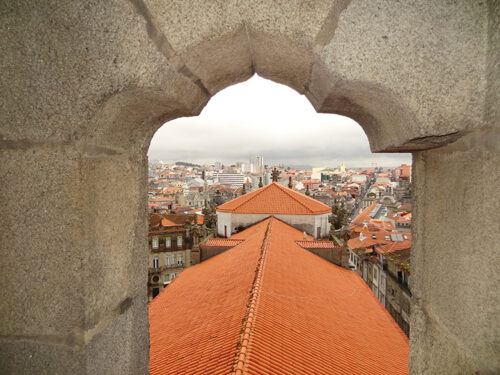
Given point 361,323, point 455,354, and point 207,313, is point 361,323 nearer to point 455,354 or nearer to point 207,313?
point 207,313

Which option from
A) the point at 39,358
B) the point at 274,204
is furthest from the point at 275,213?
the point at 39,358

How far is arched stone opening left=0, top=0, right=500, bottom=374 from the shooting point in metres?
1.19

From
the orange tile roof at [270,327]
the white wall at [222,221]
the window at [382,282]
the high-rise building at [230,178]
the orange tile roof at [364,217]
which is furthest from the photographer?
the high-rise building at [230,178]

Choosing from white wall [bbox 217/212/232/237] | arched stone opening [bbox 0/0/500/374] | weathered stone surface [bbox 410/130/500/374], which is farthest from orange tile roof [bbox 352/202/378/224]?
arched stone opening [bbox 0/0/500/374]

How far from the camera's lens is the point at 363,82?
1.22 meters

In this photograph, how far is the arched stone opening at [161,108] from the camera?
1192 mm

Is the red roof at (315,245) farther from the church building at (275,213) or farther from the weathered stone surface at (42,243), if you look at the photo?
the weathered stone surface at (42,243)

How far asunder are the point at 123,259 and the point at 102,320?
28 cm

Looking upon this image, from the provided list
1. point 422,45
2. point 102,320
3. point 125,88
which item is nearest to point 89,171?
point 125,88

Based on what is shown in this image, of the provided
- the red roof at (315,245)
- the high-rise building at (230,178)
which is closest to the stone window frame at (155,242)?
the red roof at (315,245)

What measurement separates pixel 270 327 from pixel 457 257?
14.0 feet

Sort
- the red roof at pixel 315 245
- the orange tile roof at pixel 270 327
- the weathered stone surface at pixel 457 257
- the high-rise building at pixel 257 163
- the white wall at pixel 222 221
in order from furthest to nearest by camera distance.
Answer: the high-rise building at pixel 257 163
the white wall at pixel 222 221
the red roof at pixel 315 245
the orange tile roof at pixel 270 327
the weathered stone surface at pixel 457 257

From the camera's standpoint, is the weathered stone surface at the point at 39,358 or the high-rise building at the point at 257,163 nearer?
the weathered stone surface at the point at 39,358

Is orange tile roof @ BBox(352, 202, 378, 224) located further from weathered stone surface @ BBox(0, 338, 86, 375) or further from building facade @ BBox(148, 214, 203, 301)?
weathered stone surface @ BBox(0, 338, 86, 375)
